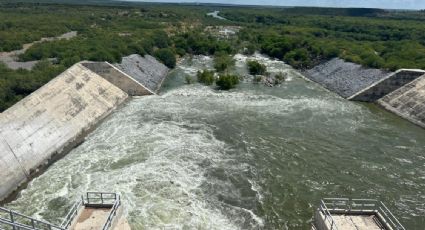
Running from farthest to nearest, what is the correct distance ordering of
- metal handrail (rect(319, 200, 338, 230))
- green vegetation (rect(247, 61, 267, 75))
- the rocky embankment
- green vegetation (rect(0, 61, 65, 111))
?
green vegetation (rect(247, 61, 267, 75)) < the rocky embankment < green vegetation (rect(0, 61, 65, 111)) < metal handrail (rect(319, 200, 338, 230))

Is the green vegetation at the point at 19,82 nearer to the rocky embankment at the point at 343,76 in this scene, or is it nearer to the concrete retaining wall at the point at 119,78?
the concrete retaining wall at the point at 119,78

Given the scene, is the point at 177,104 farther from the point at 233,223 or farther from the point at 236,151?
the point at 233,223

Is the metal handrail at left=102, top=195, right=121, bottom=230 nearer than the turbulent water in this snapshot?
Yes

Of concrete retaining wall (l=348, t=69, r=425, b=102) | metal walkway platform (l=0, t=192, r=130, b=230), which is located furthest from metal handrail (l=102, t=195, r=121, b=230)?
concrete retaining wall (l=348, t=69, r=425, b=102)

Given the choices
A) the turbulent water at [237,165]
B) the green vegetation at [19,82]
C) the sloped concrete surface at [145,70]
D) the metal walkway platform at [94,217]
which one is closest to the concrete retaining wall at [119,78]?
the sloped concrete surface at [145,70]

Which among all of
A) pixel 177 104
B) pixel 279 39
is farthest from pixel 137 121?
pixel 279 39

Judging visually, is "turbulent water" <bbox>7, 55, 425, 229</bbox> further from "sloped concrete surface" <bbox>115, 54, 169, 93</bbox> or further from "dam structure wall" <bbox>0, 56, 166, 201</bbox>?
"sloped concrete surface" <bbox>115, 54, 169, 93</bbox>
